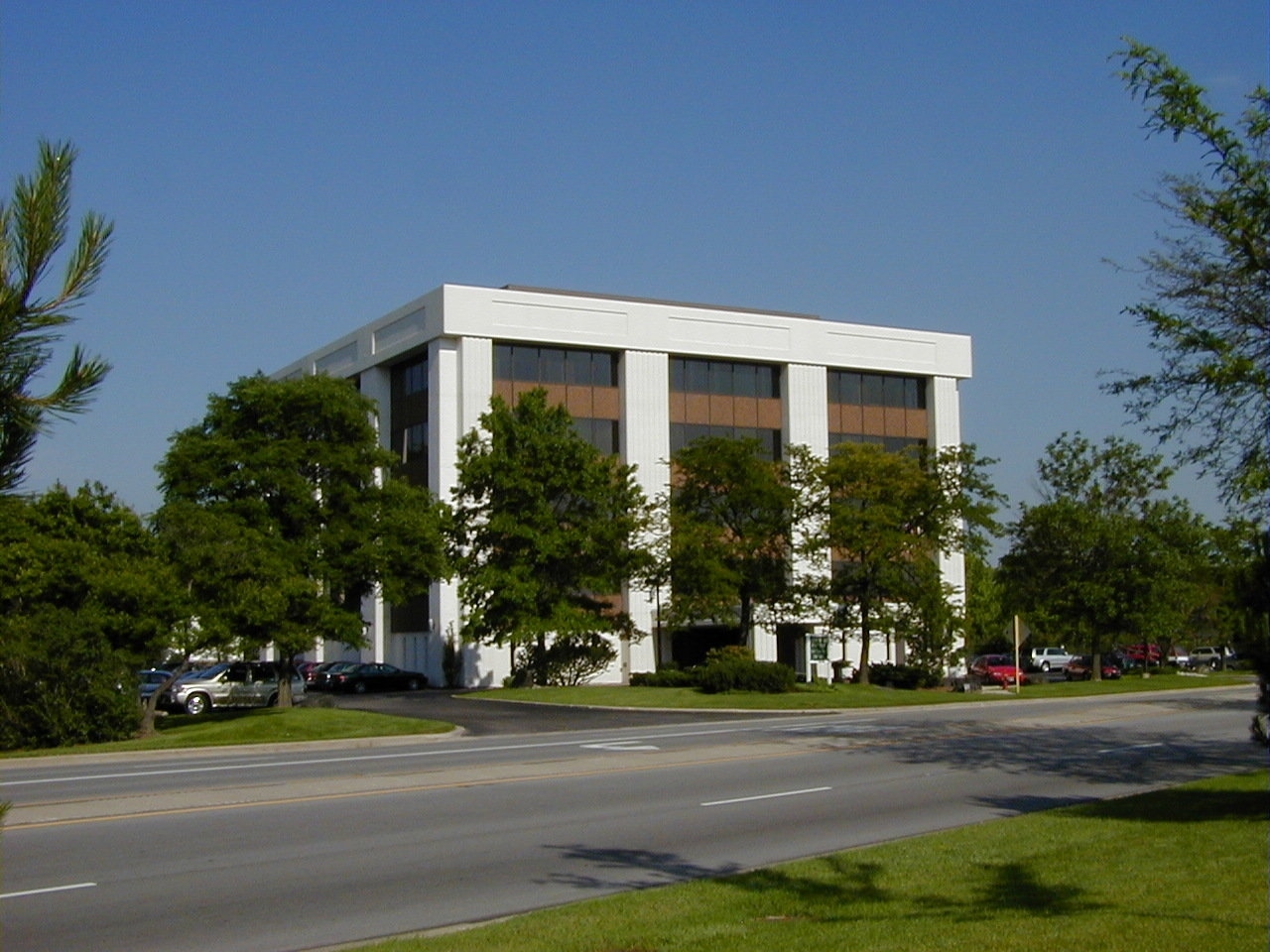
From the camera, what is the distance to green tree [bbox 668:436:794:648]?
157 ft

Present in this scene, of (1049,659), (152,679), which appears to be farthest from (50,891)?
(1049,659)

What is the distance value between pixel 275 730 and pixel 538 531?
61.4 ft

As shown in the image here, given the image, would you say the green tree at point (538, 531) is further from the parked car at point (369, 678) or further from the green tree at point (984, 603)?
the green tree at point (984, 603)

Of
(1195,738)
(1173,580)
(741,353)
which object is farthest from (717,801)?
(741,353)

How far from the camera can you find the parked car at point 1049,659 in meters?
75.4

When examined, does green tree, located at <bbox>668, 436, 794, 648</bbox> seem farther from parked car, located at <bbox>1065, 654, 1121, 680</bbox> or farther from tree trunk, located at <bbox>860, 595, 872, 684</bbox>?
parked car, located at <bbox>1065, 654, 1121, 680</bbox>

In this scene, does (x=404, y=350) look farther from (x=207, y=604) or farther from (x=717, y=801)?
(x=717, y=801)

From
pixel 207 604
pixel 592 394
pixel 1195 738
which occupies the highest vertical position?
pixel 592 394

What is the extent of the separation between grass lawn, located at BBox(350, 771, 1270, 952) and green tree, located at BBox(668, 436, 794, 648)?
34.8 m

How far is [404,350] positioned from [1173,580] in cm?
3230

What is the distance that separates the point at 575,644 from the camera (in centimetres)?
5103

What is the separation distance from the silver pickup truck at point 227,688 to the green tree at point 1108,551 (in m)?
30.6

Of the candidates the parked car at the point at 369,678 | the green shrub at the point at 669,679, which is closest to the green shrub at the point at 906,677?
the green shrub at the point at 669,679

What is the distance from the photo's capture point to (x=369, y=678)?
53.3m
